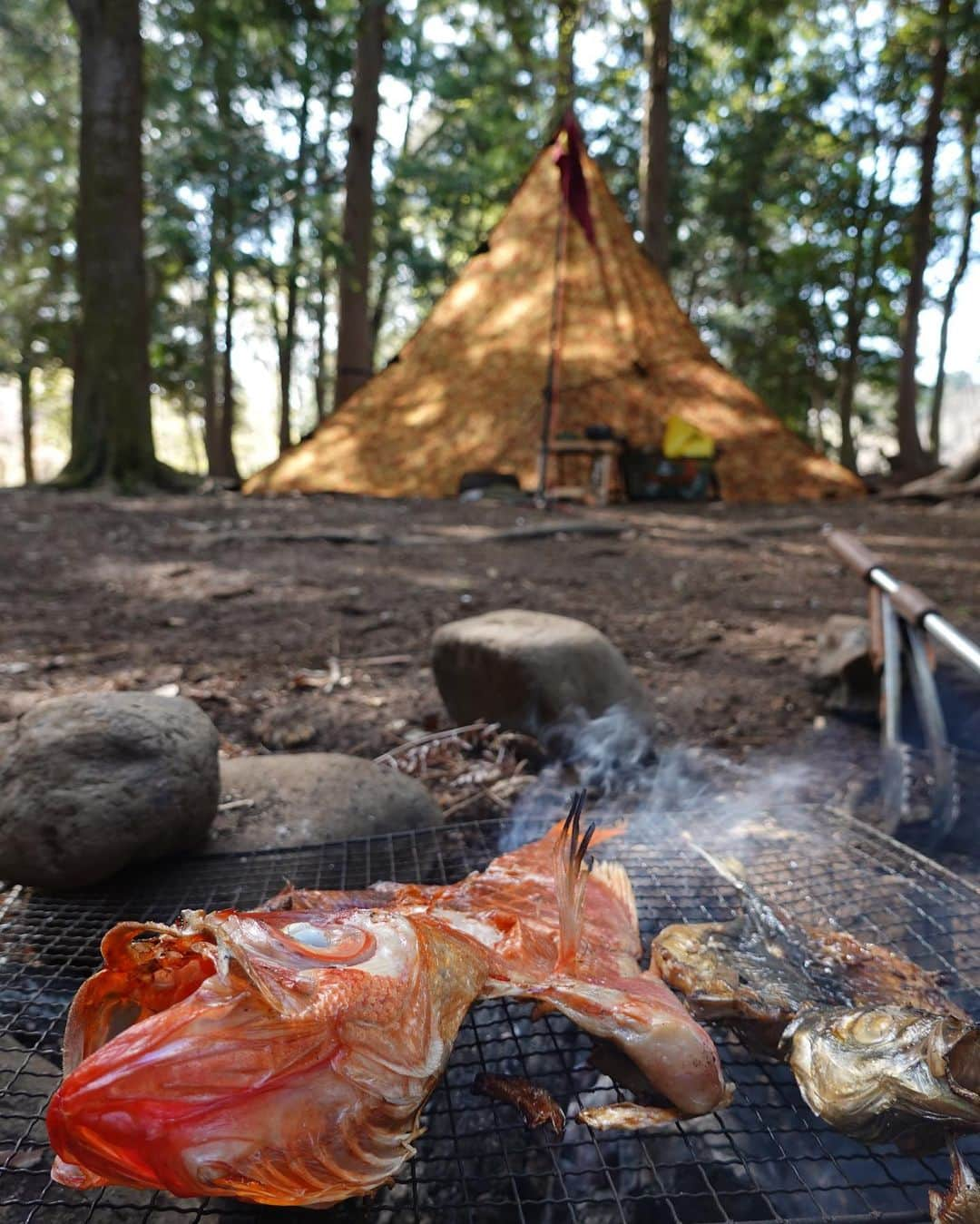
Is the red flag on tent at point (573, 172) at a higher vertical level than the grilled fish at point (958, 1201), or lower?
higher

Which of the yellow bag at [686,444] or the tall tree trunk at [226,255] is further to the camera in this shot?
the tall tree trunk at [226,255]

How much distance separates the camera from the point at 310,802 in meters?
2.85

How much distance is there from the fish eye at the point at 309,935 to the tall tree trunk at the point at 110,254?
10.2 metres

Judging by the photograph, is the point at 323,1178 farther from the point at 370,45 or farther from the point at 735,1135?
the point at 370,45

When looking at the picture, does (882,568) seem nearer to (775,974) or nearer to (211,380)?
(775,974)

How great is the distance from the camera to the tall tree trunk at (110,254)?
10.2 m

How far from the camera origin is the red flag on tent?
33.4 feet

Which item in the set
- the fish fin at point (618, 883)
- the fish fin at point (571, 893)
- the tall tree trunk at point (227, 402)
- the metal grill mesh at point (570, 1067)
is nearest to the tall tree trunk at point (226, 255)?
the tall tree trunk at point (227, 402)

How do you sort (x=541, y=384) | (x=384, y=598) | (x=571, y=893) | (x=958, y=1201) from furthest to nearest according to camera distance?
1. (x=541, y=384)
2. (x=384, y=598)
3. (x=571, y=893)
4. (x=958, y=1201)

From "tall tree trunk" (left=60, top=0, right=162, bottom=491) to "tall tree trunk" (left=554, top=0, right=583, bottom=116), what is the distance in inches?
349

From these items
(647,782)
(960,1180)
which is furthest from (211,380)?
(960,1180)

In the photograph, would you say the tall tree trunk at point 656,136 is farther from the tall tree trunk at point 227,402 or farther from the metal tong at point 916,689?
the metal tong at point 916,689

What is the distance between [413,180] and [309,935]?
17.8 metres

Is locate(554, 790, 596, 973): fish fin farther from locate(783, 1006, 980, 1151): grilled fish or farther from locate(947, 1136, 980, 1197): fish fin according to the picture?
locate(947, 1136, 980, 1197): fish fin
